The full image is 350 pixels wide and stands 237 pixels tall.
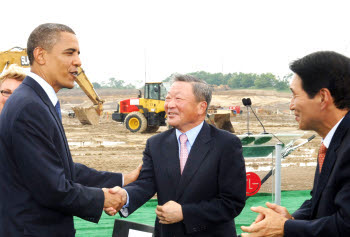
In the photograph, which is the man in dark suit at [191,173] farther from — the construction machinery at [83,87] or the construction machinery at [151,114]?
the construction machinery at [151,114]

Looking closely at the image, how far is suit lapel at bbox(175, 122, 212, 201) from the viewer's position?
268cm

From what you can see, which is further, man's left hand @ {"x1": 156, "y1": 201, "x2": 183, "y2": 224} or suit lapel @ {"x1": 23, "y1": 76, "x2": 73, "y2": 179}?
man's left hand @ {"x1": 156, "y1": 201, "x2": 183, "y2": 224}

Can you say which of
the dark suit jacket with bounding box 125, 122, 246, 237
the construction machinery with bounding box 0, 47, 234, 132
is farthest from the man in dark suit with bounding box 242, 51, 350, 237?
the construction machinery with bounding box 0, 47, 234, 132

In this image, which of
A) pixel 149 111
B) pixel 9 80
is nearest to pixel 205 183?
pixel 9 80

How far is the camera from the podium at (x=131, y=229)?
2930 millimetres

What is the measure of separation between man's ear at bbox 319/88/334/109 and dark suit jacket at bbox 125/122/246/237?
0.88m

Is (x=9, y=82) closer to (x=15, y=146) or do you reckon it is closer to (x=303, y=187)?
(x=15, y=146)

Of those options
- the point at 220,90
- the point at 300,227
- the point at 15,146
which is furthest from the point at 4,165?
the point at 220,90

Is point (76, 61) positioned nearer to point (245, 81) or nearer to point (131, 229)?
point (131, 229)

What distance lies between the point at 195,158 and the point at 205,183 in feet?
0.60

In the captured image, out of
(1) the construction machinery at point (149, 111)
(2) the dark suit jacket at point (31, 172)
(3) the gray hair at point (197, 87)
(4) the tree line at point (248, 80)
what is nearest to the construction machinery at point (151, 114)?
(1) the construction machinery at point (149, 111)

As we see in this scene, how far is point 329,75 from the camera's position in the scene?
6.43 feet

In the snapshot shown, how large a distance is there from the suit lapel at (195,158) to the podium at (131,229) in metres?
0.43

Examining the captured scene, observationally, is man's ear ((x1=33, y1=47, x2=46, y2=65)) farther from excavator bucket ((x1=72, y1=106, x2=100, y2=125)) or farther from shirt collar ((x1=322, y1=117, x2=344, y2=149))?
excavator bucket ((x1=72, y1=106, x2=100, y2=125))
